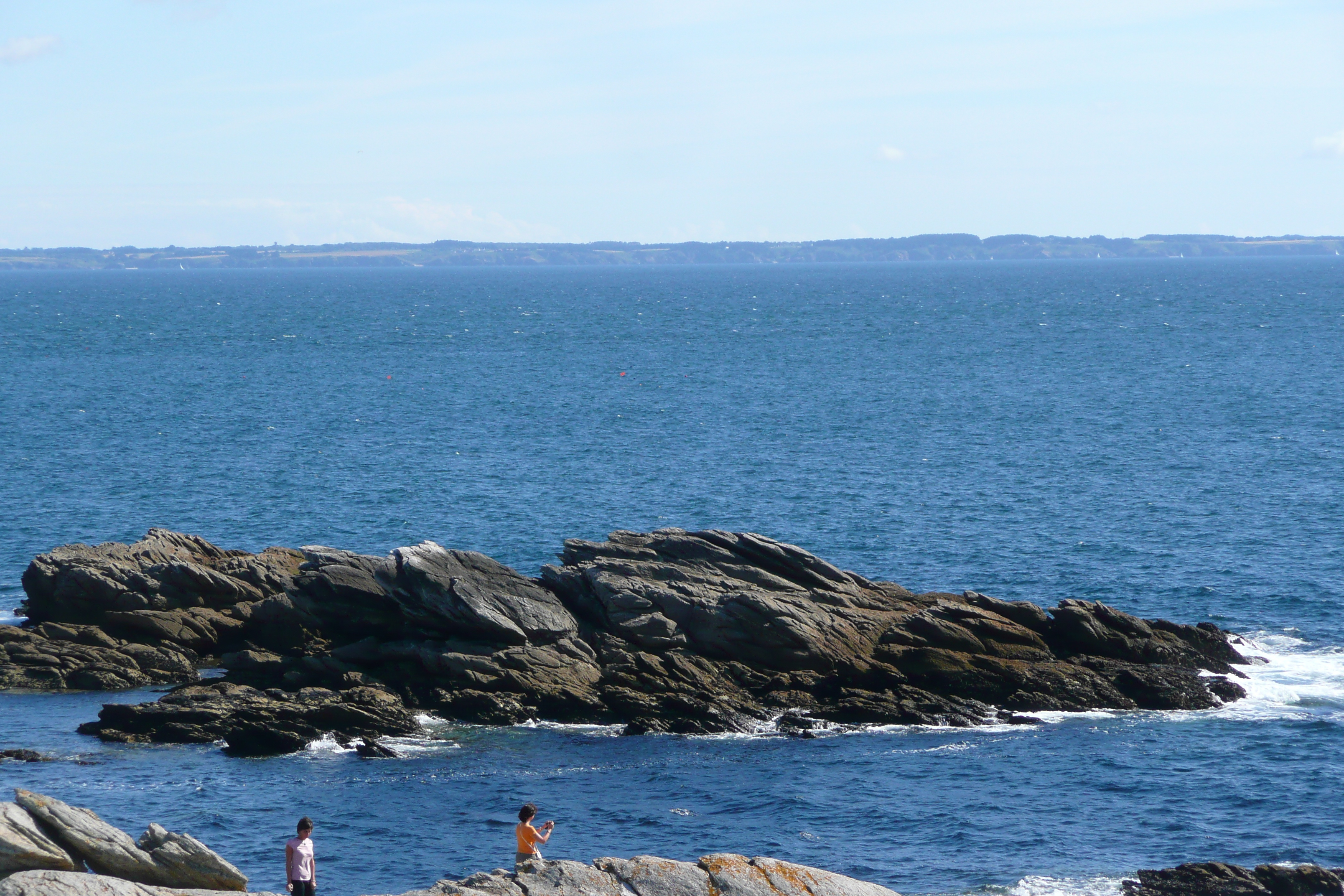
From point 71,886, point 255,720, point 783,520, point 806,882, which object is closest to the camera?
point 71,886

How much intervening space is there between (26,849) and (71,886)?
154 centimetres

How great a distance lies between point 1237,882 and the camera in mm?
26562

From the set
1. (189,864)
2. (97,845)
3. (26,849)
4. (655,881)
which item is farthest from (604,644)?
(26,849)

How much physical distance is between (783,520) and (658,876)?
1702 inches

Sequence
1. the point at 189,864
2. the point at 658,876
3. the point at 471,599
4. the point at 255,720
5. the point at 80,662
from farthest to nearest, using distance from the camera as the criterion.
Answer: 1. the point at 80,662
2. the point at 471,599
3. the point at 255,720
4. the point at 189,864
5. the point at 658,876

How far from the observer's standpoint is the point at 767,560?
4481 cm

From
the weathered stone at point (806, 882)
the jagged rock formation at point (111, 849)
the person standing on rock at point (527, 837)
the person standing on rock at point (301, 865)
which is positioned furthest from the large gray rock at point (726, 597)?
the jagged rock formation at point (111, 849)

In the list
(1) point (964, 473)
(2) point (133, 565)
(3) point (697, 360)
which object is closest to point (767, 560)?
(2) point (133, 565)

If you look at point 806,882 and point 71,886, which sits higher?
point 71,886

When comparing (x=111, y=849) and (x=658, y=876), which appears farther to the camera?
(x=111, y=849)

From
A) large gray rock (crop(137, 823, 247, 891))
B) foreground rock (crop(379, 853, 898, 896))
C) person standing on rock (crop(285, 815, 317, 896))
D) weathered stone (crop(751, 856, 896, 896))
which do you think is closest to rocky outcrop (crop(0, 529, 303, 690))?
large gray rock (crop(137, 823, 247, 891))

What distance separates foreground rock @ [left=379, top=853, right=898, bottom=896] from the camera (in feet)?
71.8

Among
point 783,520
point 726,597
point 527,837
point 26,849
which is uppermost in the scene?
point 26,849

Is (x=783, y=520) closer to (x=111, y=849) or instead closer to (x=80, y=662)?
(x=80, y=662)
